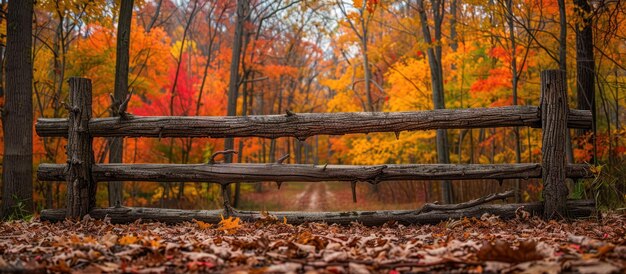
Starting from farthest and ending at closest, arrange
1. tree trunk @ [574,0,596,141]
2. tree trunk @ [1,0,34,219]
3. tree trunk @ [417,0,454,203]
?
tree trunk @ [417,0,454,203] → tree trunk @ [574,0,596,141] → tree trunk @ [1,0,34,219]

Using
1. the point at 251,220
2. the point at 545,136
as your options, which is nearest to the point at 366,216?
the point at 251,220

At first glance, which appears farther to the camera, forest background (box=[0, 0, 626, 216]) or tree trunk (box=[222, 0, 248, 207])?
tree trunk (box=[222, 0, 248, 207])

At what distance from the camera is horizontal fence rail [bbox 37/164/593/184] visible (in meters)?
4.62

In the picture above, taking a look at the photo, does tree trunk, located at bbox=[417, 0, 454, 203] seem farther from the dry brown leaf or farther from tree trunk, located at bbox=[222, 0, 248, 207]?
the dry brown leaf

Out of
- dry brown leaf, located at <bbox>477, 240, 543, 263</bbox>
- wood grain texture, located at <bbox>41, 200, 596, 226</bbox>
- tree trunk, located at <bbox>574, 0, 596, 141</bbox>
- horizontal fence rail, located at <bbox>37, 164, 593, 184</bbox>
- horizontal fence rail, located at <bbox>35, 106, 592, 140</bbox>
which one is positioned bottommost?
wood grain texture, located at <bbox>41, 200, 596, 226</bbox>

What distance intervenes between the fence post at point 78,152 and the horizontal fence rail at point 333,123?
0.86 ft

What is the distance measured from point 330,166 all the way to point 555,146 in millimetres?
2407

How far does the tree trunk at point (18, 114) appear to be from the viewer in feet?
18.5

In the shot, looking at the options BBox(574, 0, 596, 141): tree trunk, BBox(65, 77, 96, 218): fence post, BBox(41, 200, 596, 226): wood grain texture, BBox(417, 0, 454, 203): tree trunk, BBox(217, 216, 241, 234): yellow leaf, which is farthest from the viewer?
BBox(417, 0, 454, 203): tree trunk

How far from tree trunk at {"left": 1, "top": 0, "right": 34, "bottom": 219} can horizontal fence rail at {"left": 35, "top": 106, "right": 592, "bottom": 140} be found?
1.80 meters

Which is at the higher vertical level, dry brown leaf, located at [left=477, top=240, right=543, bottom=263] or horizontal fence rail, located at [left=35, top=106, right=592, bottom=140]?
horizontal fence rail, located at [left=35, top=106, right=592, bottom=140]

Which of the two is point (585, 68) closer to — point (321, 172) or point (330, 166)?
point (330, 166)

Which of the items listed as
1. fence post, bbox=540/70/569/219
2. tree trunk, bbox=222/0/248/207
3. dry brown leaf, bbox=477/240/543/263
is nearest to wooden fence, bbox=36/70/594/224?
fence post, bbox=540/70/569/219

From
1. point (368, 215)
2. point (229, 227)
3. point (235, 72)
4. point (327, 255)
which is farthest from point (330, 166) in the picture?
point (235, 72)
